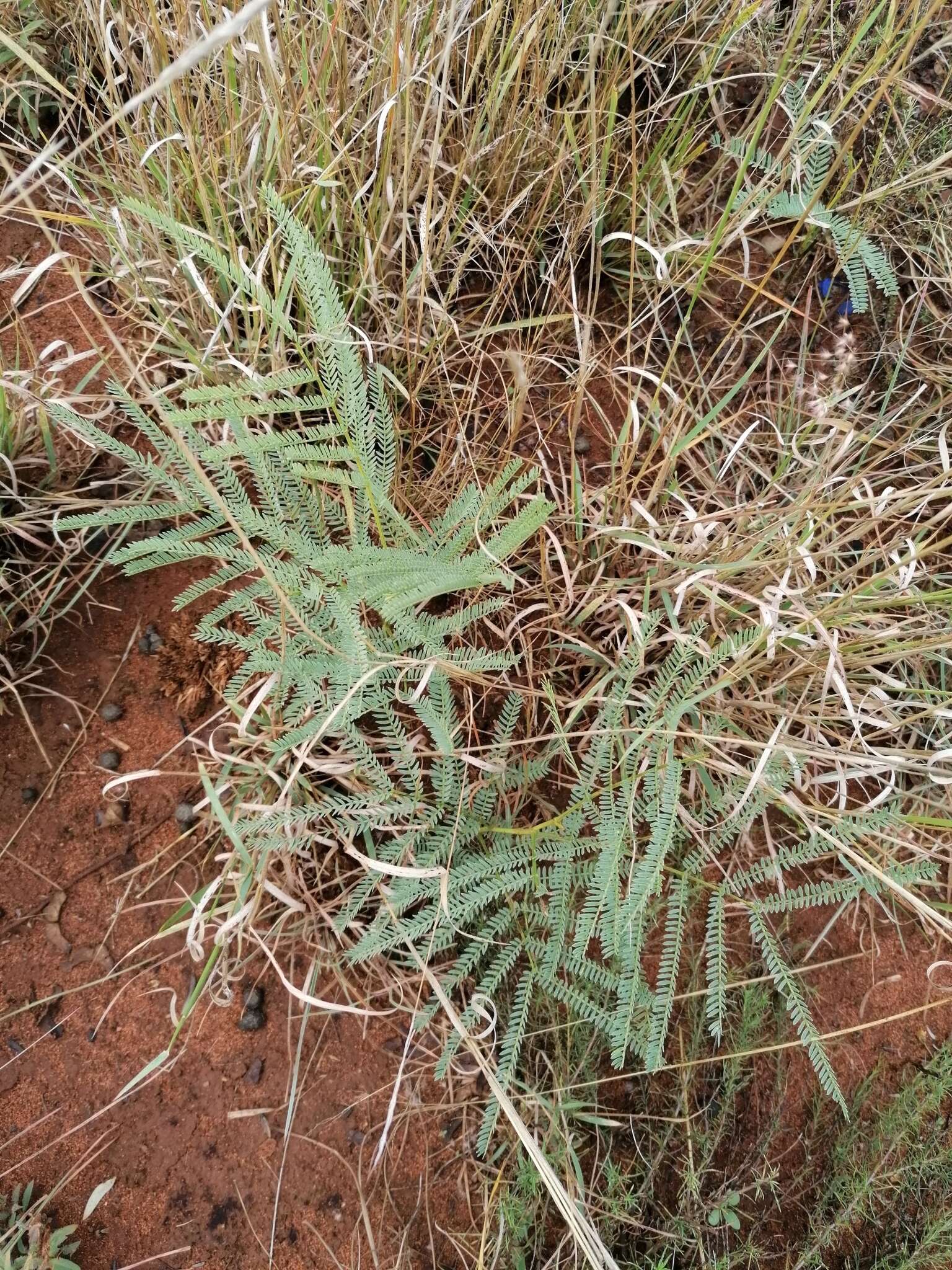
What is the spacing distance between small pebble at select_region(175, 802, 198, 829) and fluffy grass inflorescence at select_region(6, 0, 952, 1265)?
0.06m

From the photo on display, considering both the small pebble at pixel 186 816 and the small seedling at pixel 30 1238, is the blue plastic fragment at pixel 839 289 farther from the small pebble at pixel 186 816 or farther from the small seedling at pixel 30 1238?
the small seedling at pixel 30 1238

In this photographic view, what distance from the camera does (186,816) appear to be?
1.35m

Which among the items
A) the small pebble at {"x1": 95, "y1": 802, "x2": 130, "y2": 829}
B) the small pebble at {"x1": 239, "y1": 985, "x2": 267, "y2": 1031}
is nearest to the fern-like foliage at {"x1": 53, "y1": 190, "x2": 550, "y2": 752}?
the small pebble at {"x1": 95, "y1": 802, "x2": 130, "y2": 829}

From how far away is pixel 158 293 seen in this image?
1.50 m

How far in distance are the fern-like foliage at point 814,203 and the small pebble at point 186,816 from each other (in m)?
1.29

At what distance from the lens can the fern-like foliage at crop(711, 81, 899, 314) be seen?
58.1 inches

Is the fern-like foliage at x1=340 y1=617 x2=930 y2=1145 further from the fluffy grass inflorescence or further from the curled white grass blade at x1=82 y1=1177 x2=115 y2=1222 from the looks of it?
the curled white grass blade at x1=82 y1=1177 x2=115 y2=1222

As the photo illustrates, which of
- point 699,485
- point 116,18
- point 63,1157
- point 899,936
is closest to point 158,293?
point 116,18

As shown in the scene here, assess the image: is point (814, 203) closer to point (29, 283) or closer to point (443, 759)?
point (443, 759)

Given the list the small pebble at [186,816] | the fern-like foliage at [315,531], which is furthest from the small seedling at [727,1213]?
the small pebble at [186,816]

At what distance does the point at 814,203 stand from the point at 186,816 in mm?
1388

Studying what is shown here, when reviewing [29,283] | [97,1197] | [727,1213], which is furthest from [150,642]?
[727,1213]

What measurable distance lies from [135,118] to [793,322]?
47.7 inches

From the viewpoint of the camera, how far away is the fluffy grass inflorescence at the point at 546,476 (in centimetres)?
119
